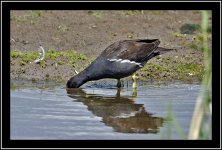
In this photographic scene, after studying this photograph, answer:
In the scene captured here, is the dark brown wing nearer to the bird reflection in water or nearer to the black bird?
the black bird

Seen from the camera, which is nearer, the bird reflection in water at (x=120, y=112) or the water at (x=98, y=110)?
the water at (x=98, y=110)

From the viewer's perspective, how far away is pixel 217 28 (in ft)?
28.2

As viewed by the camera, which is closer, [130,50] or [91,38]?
[130,50]

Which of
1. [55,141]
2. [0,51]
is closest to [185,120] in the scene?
[55,141]

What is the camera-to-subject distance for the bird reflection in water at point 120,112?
7.47 m

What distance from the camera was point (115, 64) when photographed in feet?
34.1

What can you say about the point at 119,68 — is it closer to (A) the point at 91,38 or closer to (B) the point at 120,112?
(B) the point at 120,112

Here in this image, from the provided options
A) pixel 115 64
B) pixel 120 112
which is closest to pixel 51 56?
pixel 115 64

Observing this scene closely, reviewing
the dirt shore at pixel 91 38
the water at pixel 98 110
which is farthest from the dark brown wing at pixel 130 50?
the dirt shore at pixel 91 38

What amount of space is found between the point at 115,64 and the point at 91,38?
264 cm

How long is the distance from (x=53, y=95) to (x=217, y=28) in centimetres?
269

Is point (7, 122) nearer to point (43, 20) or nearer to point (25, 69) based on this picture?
point (25, 69)

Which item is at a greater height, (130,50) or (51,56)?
(130,50)

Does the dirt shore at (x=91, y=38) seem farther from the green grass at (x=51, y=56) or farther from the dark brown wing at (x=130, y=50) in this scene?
the dark brown wing at (x=130, y=50)
